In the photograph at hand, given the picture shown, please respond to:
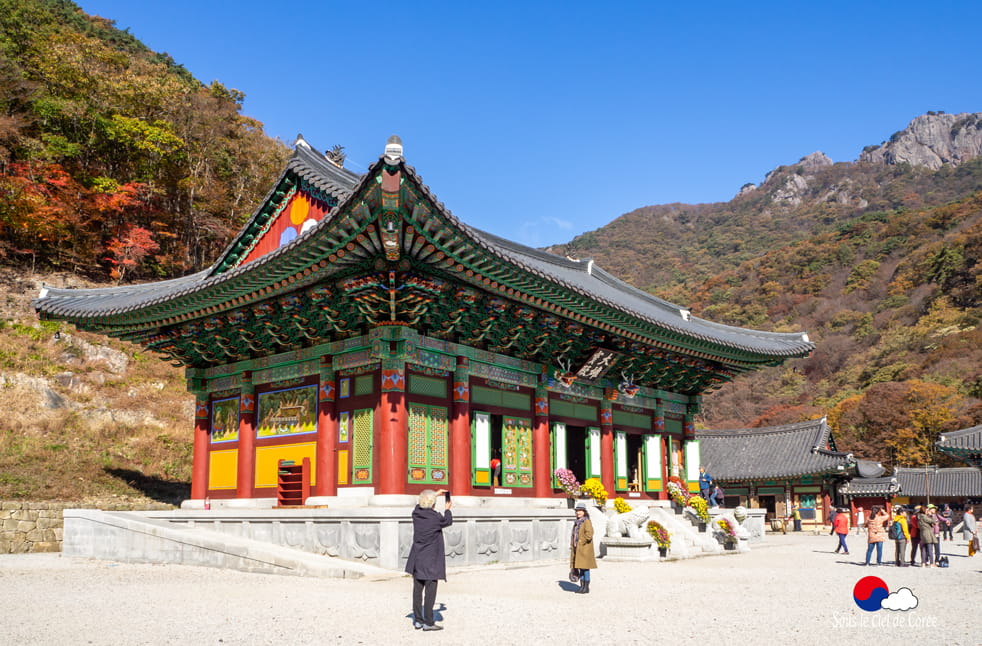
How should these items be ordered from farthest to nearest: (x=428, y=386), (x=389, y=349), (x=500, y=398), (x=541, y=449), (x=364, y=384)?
1. (x=541, y=449)
2. (x=500, y=398)
3. (x=428, y=386)
4. (x=364, y=384)
5. (x=389, y=349)

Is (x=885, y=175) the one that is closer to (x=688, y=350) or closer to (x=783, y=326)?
(x=783, y=326)

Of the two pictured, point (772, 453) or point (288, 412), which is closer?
point (288, 412)

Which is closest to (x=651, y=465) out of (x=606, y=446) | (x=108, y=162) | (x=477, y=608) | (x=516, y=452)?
(x=606, y=446)

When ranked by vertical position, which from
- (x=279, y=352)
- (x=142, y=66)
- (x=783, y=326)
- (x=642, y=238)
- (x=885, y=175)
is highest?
(x=885, y=175)

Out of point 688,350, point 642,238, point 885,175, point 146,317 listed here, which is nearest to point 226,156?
point 146,317

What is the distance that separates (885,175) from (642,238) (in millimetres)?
47784

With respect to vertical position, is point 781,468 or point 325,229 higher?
point 325,229

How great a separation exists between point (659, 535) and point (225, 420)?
1150cm

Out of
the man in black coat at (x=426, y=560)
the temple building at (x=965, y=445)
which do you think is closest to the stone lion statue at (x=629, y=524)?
the man in black coat at (x=426, y=560)

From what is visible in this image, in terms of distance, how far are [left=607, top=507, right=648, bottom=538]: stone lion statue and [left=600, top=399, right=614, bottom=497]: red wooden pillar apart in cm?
445

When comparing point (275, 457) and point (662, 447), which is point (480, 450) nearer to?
point (275, 457)

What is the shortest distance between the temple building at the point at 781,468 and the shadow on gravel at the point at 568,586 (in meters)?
31.0

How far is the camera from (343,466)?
16.8 metres

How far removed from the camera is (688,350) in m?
22.0
